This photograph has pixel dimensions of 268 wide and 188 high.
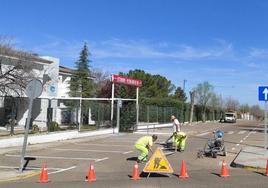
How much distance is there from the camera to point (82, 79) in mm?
61031

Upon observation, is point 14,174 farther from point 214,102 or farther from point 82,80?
point 214,102

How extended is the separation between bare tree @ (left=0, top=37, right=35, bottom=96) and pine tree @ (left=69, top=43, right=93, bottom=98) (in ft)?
73.8

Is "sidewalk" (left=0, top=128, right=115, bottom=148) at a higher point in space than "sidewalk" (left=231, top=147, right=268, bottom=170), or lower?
higher

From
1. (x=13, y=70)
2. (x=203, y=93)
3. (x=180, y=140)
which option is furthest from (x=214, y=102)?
(x=180, y=140)

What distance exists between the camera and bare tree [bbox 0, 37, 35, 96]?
107ft

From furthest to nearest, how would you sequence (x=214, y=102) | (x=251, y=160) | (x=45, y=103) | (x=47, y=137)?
(x=214, y=102)
(x=45, y=103)
(x=47, y=137)
(x=251, y=160)

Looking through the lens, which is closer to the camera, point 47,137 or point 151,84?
point 47,137

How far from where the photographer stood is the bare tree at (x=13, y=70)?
107 feet

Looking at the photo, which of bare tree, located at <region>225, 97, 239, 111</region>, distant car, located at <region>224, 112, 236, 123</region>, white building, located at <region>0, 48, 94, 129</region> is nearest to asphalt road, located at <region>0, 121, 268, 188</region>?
white building, located at <region>0, 48, 94, 129</region>

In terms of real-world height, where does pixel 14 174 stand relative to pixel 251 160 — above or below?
below

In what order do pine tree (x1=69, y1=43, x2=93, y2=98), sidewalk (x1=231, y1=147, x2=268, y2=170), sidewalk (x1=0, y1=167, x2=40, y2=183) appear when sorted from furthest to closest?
pine tree (x1=69, y1=43, x2=93, y2=98)
sidewalk (x1=231, y1=147, x2=268, y2=170)
sidewalk (x1=0, y1=167, x2=40, y2=183)

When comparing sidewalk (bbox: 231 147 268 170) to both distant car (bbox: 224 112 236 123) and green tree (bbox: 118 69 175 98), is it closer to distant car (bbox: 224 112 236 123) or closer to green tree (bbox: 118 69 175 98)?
green tree (bbox: 118 69 175 98)

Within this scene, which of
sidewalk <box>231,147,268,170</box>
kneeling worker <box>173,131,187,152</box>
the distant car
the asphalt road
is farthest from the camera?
the distant car

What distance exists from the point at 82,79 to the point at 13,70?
28.0m
